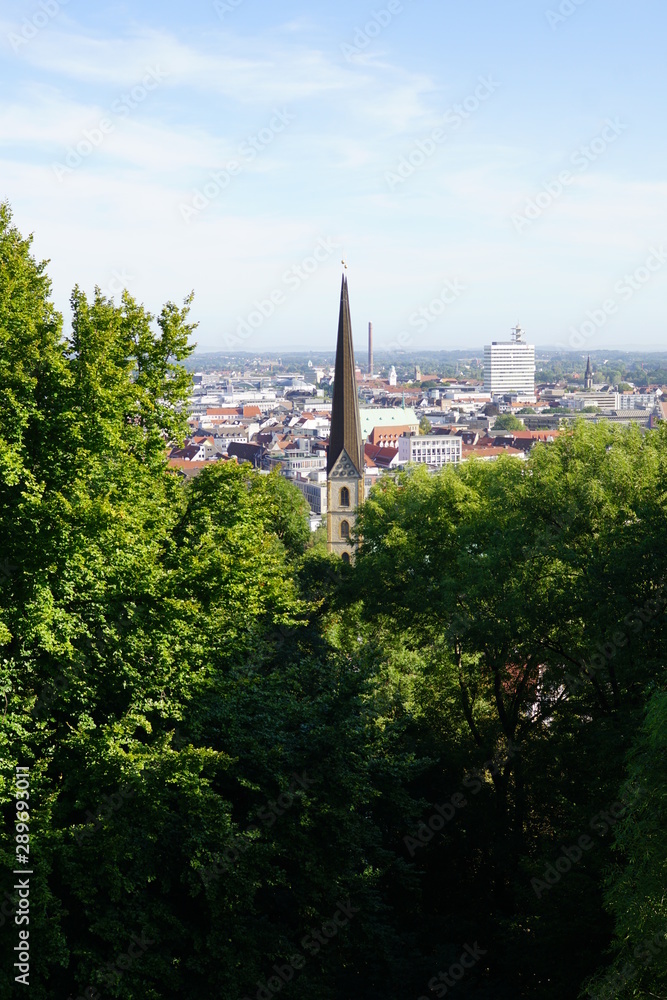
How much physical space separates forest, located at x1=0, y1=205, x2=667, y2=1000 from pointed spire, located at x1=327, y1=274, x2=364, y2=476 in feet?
143

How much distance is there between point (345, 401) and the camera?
65438 millimetres

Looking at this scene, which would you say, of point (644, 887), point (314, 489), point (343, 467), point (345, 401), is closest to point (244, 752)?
point (644, 887)

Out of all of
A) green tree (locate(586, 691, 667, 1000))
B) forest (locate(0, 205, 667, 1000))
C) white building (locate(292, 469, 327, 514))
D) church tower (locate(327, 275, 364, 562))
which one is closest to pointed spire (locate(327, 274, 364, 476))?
church tower (locate(327, 275, 364, 562))

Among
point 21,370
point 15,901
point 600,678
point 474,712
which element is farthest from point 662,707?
point 474,712

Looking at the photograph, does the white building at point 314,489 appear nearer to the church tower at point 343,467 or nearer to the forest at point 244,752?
the church tower at point 343,467

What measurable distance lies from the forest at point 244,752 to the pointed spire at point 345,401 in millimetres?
43636

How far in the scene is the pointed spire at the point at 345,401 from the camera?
205 ft

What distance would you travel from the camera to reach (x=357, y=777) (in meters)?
13.8

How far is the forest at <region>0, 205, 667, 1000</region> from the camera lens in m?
12.2

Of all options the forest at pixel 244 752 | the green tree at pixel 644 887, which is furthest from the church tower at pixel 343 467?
the green tree at pixel 644 887

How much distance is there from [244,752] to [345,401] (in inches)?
2062

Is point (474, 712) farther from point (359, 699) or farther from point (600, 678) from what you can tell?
point (359, 699)

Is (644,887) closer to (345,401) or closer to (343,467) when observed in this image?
(345,401)

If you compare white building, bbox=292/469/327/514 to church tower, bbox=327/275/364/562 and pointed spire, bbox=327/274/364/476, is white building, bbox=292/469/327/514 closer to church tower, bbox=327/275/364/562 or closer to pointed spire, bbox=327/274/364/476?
church tower, bbox=327/275/364/562
